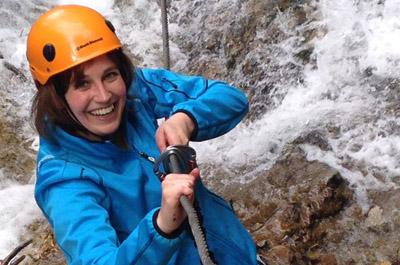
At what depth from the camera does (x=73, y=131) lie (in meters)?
1.97

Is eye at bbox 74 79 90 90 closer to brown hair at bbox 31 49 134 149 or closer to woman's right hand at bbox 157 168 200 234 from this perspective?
brown hair at bbox 31 49 134 149

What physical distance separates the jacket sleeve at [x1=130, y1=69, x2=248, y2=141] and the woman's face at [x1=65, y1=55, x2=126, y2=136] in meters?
0.21

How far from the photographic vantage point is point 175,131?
201 centimetres

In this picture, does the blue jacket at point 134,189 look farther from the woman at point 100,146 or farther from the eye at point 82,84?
the eye at point 82,84

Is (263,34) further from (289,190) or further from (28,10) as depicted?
(28,10)

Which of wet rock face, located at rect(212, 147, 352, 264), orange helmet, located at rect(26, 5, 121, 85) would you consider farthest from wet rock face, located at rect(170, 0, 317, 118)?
orange helmet, located at rect(26, 5, 121, 85)

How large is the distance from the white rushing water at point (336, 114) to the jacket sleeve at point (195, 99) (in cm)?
233

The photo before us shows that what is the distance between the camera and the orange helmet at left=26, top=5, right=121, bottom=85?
1.94 m

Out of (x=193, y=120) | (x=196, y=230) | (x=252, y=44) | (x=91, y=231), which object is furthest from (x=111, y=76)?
(x=252, y=44)

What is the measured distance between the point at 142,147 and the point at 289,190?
262 cm

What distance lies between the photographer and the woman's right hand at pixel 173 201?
61.0 inches

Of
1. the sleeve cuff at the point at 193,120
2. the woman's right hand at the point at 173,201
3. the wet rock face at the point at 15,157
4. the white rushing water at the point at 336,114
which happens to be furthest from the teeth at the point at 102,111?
the wet rock face at the point at 15,157

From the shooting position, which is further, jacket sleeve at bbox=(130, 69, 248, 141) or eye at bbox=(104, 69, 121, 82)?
jacket sleeve at bbox=(130, 69, 248, 141)

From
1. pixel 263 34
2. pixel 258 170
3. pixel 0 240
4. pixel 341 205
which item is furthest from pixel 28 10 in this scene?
A: pixel 341 205
